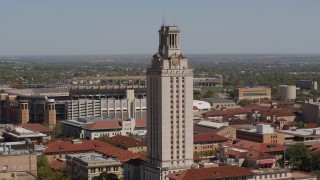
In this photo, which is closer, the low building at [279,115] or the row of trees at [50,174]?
the row of trees at [50,174]

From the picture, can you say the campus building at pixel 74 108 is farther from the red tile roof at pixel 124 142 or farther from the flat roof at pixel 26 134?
the red tile roof at pixel 124 142

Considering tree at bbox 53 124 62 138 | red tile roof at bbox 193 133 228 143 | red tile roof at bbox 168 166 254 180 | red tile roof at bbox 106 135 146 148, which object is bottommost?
tree at bbox 53 124 62 138

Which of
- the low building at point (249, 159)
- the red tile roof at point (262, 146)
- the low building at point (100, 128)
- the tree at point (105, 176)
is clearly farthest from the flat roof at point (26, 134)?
the low building at point (249, 159)

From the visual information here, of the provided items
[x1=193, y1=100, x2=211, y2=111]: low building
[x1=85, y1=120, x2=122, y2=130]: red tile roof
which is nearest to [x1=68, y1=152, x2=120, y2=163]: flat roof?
[x1=85, y1=120, x2=122, y2=130]: red tile roof

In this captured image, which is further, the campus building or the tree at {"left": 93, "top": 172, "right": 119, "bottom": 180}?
the campus building

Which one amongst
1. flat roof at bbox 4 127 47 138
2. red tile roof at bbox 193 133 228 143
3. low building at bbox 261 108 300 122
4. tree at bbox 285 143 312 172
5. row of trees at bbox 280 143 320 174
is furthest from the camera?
low building at bbox 261 108 300 122

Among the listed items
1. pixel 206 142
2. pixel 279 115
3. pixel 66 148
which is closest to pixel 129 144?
pixel 66 148

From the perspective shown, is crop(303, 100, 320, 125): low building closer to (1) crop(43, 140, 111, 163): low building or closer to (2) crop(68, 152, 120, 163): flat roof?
(1) crop(43, 140, 111, 163): low building

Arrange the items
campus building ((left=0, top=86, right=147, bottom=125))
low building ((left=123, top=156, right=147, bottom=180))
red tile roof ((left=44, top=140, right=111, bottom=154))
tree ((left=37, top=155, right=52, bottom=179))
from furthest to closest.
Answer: campus building ((left=0, top=86, right=147, bottom=125)), red tile roof ((left=44, top=140, right=111, bottom=154)), low building ((left=123, top=156, right=147, bottom=180)), tree ((left=37, top=155, right=52, bottom=179))
